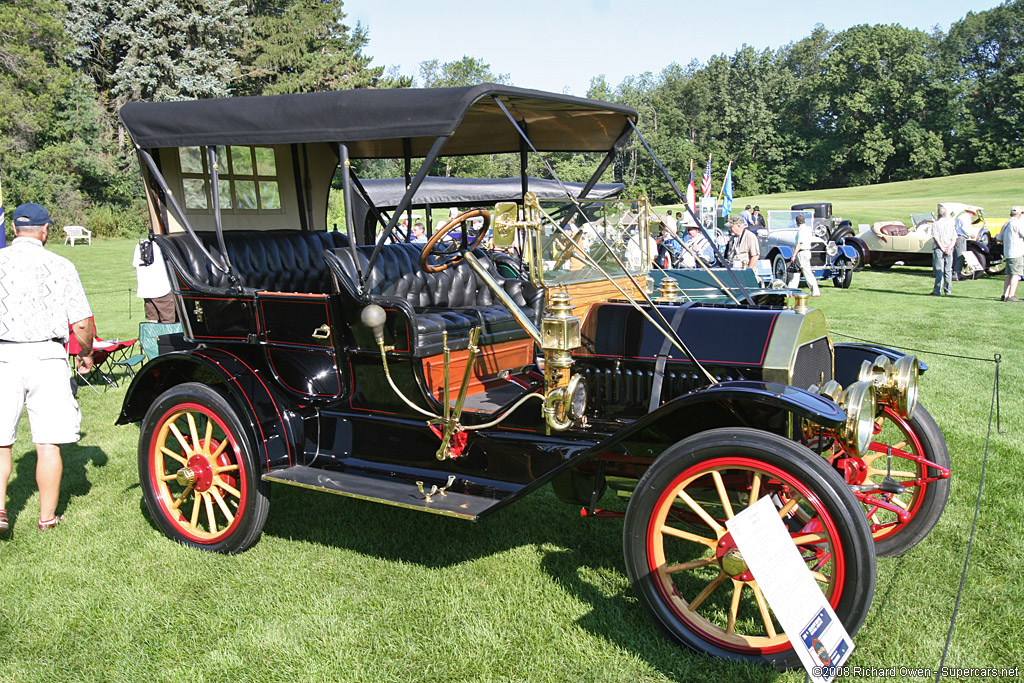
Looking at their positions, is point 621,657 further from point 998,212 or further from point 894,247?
point 998,212

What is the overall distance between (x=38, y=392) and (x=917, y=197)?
44.3m

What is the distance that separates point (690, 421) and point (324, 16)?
42079 mm

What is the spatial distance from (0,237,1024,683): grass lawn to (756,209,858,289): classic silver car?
36.6 ft

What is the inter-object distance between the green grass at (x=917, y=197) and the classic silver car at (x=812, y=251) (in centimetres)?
1326

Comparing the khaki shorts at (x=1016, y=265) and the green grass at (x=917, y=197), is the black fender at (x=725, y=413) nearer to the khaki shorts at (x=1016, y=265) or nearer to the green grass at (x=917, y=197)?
the khaki shorts at (x=1016, y=265)

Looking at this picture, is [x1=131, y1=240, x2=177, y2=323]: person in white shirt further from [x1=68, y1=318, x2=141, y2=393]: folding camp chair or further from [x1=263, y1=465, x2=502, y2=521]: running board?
[x1=263, y1=465, x2=502, y2=521]: running board

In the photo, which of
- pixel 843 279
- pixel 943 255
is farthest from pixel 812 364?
pixel 843 279

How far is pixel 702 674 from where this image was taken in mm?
2578

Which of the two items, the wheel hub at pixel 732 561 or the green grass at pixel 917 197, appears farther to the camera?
the green grass at pixel 917 197

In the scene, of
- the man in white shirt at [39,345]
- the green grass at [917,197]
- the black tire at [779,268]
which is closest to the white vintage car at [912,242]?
the black tire at [779,268]

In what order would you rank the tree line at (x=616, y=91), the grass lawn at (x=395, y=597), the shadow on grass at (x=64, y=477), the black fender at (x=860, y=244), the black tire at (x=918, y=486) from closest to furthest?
1. the grass lawn at (x=395, y=597)
2. the black tire at (x=918, y=486)
3. the shadow on grass at (x=64, y=477)
4. the black fender at (x=860, y=244)
5. the tree line at (x=616, y=91)

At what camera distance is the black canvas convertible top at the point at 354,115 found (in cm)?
317

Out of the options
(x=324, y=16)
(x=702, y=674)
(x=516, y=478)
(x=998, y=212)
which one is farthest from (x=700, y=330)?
(x=324, y=16)

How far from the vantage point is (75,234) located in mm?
25844
